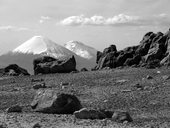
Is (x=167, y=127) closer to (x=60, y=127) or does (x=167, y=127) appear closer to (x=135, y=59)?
(x=60, y=127)

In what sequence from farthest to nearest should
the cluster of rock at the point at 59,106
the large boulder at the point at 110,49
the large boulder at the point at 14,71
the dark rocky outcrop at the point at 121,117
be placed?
the large boulder at the point at 110,49, the large boulder at the point at 14,71, the cluster of rock at the point at 59,106, the dark rocky outcrop at the point at 121,117

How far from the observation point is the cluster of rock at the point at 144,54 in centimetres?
5495

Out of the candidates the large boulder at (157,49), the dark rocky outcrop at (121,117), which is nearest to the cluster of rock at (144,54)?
the large boulder at (157,49)

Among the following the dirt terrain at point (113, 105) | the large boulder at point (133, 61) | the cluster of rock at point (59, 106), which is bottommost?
the large boulder at point (133, 61)

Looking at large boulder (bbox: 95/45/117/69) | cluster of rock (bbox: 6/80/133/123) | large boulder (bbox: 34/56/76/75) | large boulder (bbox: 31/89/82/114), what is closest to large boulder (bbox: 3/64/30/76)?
large boulder (bbox: 34/56/76/75)

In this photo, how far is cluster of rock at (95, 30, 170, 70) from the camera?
54950mm

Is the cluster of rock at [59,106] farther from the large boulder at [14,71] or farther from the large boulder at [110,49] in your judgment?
the large boulder at [110,49]

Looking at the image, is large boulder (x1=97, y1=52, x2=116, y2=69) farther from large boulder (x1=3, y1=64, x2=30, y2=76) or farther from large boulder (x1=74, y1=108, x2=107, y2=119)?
large boulder (x1=74, y1=108, x2=107, y2=119)

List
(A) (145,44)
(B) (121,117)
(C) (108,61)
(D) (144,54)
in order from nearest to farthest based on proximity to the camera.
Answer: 1. (B) (121,117)
2. (D) (144,54)
3. (C) (108,61)
4. (A) (145,44)

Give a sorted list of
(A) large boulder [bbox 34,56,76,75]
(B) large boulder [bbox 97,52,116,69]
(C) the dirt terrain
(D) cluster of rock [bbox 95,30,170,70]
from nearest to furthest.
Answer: (C) the dirt terrain
(A) large boulder [bbox 34,56,76,75]
(D) cluster of rock [bbox 95,30,170,70]
(B) large boulder [bbox 97,52,116,69]

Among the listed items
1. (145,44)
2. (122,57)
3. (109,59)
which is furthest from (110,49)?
(145,44)

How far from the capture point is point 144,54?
2302 inches

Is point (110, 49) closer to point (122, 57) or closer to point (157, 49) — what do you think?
point (122, 57)

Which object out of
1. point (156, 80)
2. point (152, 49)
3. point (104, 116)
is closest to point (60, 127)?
point (104, 116)
